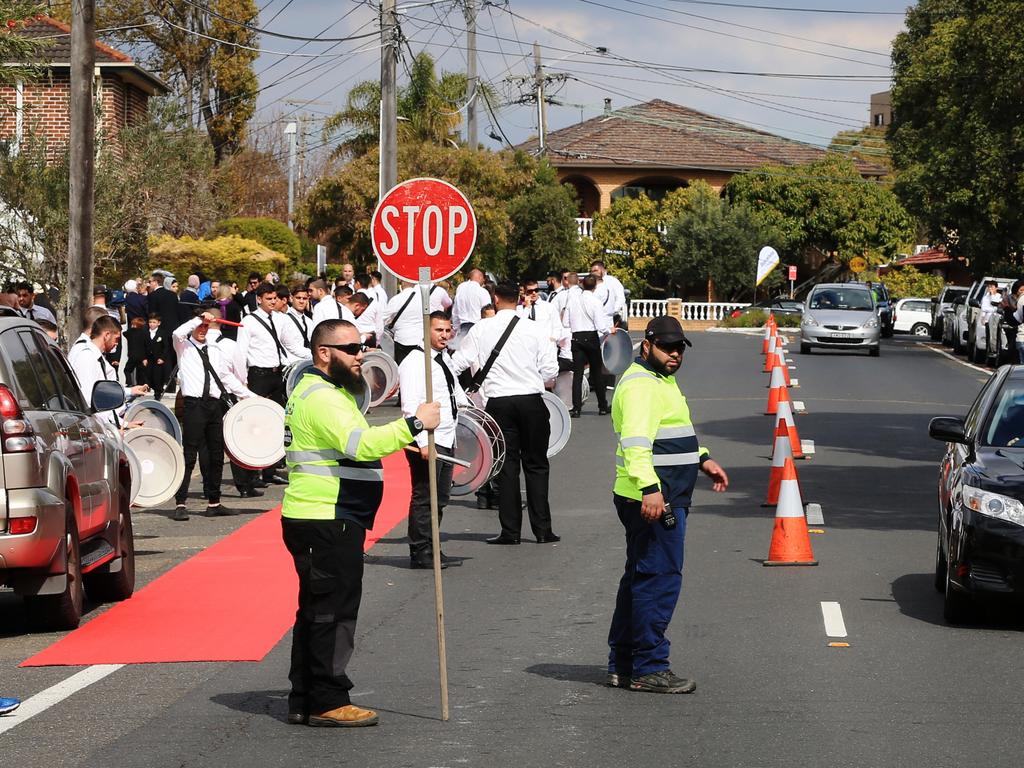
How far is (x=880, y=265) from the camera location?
77.3m

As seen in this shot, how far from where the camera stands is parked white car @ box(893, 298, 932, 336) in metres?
61.0

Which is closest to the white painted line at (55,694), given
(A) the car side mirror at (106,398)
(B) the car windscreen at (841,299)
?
(A) the car side mirror at (106,398)

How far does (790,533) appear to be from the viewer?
12.0m

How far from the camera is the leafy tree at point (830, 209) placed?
74.9 metres

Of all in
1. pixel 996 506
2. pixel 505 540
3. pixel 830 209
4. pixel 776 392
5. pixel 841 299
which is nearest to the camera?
pixel 996 506

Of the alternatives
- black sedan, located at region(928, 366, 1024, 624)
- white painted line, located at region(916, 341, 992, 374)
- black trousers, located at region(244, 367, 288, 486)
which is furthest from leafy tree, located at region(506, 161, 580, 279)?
black sedan, located at region(928, 366, 1024, 624)

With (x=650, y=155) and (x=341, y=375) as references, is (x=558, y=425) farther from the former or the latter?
(x=650, y=155)

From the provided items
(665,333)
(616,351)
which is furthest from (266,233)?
(665,333)

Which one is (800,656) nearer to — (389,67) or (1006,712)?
(1006,712)

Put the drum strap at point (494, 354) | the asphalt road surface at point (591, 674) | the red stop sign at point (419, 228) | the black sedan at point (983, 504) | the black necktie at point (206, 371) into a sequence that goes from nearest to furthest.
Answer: the asphalt road surface at point (591, 674)
the black sedan at point (983, 504)
the red stop sign at point (419, 228)
the drum strap at point (494, 354)
the black necktie at point (206, 371)

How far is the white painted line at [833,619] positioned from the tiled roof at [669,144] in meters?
72.4

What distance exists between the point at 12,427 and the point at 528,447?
4.96 meters

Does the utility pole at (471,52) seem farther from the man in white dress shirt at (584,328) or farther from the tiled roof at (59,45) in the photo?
the man in white dress shirt at (584,328)

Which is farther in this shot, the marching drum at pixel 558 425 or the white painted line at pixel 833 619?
the marching drum at pixel 558 425
